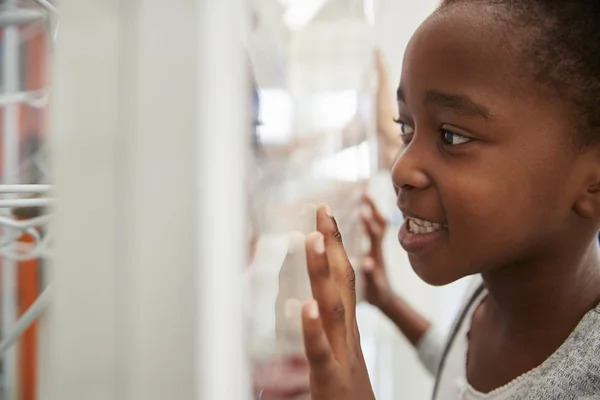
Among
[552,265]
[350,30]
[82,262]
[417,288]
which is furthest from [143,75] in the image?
[417,288]

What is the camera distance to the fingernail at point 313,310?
335 mm

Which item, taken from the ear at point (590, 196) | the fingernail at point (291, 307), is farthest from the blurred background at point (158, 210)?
the ear at point (590, 196)

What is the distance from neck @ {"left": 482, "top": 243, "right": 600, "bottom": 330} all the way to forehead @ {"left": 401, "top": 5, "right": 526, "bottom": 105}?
189 millimetres

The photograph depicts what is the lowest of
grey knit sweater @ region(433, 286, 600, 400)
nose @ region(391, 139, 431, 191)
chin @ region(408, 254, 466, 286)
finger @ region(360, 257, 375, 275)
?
grey knit sweater @ region(433, 286, 600, 400)

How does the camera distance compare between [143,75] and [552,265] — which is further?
[552,265]

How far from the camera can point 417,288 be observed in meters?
0.90

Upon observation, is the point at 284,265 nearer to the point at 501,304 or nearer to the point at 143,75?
the point at 143,75

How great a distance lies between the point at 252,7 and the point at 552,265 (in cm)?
34

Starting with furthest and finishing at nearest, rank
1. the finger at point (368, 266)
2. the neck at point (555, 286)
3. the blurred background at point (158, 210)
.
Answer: the finger at point (368, 266)
the neck at point (555, 286)
the blurred background at point (158, 210)

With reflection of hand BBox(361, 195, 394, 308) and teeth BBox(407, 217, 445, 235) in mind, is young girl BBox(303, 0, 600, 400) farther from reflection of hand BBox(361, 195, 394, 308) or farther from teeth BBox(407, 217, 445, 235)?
reflection of hand BBox(361, 195, 394, 308)

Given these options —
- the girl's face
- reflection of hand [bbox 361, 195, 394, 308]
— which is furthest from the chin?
reflection of hand [bbox 361, 195, 394, 308]

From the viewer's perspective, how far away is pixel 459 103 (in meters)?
0.38

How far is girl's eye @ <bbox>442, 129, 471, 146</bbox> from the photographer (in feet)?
1.28

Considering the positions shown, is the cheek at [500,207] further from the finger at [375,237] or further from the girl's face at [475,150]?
the finger at [375,237]
